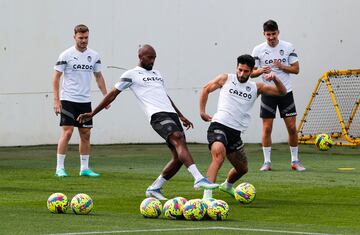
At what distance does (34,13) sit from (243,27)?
5.00 metres

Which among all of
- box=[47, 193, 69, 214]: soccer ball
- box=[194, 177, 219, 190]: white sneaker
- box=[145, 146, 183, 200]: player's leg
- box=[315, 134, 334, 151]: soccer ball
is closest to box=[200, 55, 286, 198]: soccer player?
box=[145, 146, 183, 200]: player's leg

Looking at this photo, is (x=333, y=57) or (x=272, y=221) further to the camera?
(x=333, y=57)

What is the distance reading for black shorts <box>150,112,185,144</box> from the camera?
14297 mm

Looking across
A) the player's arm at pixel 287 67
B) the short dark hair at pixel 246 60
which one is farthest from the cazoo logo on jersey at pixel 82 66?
the short dark hair at pixel 246 60

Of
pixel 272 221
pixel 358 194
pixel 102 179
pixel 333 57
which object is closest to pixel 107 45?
pixel 333 57

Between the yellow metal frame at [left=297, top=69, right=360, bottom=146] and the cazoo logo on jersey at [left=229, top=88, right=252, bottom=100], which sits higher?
the cazoo logo on jersey at [left=229, top=88, right=252, bottom=100]

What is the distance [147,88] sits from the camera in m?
14.8

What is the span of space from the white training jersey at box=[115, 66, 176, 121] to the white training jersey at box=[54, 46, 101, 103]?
3.59 metres

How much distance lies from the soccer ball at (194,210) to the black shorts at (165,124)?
7.10 ft

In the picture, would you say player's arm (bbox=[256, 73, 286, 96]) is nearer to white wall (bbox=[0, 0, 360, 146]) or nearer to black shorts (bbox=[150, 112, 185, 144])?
black shorts (bbox=[150, 112, 185, 144])

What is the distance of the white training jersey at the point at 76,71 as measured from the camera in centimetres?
1828

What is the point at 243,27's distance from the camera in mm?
26188

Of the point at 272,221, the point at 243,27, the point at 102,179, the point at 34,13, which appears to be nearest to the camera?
the point at 272,221

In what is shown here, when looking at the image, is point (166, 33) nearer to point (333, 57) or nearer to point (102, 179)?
point (333, 57)
